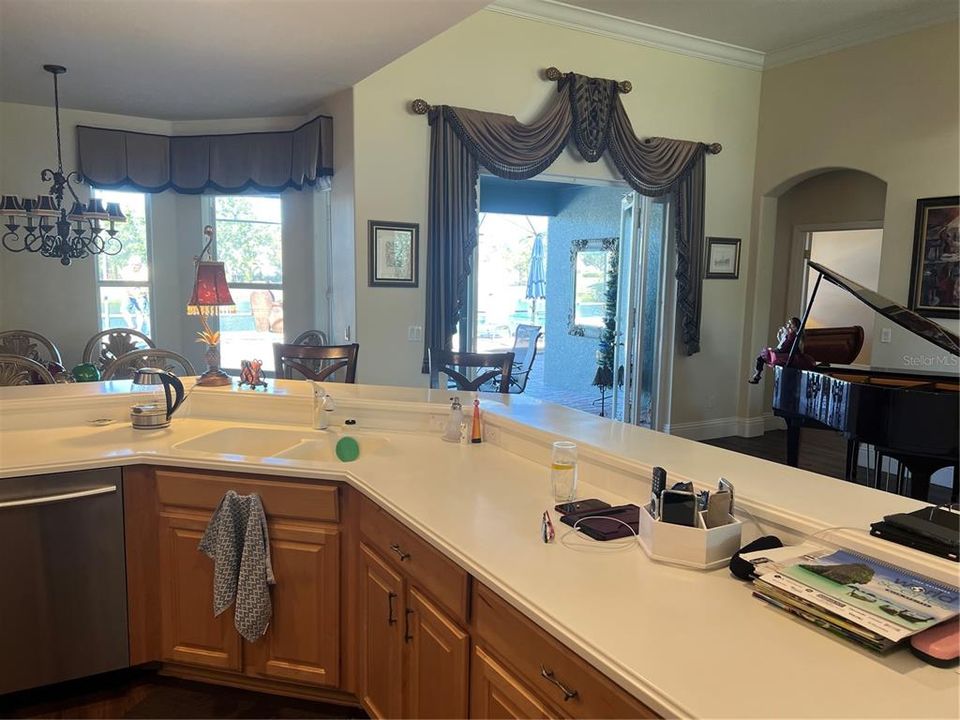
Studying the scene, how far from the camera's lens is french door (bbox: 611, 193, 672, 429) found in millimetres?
5980

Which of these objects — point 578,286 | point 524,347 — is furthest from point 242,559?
point 578,286

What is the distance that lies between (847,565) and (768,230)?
5657 mm

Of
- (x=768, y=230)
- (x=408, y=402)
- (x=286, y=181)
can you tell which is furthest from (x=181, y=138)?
(x=768, y=230)

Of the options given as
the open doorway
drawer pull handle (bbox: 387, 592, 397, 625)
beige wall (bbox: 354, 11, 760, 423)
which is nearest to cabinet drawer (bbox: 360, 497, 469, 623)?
drawer pull handle (bbox: 387, 592, 397, 625)

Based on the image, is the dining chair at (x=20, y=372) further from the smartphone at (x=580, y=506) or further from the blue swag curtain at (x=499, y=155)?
the smartphone at (x=580, y=506)

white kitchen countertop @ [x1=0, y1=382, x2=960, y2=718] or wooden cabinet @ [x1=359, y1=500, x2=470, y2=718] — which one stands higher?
white kitchen countertop @ [x1=0, y1=382, x2=960, y2=718]

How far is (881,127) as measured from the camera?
5285 millimetres

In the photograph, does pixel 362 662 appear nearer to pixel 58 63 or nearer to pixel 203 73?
pixel 203 73

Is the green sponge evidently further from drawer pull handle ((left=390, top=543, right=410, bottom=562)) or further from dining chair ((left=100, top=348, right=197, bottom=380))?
dining chair ((left=100, top=348, right=197, bottom=380))

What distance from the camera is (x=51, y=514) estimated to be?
221cm

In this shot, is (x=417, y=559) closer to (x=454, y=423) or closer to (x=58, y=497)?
(x=454, y=423)

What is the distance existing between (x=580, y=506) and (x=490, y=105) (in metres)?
3.79

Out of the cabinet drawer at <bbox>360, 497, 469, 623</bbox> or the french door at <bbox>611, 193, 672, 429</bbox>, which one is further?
the french door at <bbox>611, 193, 672, 429</bbox>

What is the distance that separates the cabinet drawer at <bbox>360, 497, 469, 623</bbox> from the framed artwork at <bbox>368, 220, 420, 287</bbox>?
2.78 meters
